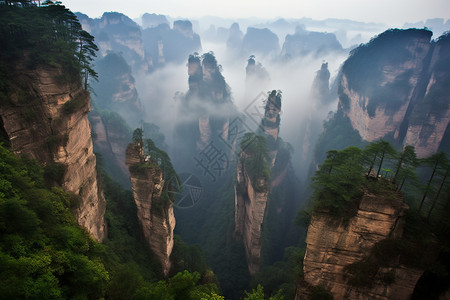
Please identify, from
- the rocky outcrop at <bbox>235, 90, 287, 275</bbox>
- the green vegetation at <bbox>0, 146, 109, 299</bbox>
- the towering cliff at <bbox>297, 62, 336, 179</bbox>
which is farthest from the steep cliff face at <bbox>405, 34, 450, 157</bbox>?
the green vegetation at <bbox>0, 146, 109, 299</bbox>

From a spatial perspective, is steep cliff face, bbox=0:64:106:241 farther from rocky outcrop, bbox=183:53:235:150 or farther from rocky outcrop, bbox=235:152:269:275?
rocky outcrop, bbox=183:53:235:150

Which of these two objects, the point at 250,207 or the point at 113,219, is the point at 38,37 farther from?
the point at 250,207

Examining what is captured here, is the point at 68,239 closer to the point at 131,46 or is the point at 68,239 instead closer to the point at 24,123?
the point at 24,123

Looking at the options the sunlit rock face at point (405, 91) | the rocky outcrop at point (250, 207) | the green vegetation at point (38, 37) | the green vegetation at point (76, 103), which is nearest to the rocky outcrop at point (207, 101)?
the rocky outcrop at point (250, 207)

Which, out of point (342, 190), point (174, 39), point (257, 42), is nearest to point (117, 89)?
point (174, 39)

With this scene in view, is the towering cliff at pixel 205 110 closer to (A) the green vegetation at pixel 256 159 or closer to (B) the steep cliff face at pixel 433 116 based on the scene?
(A) the green vegetation at pixel 256 159
